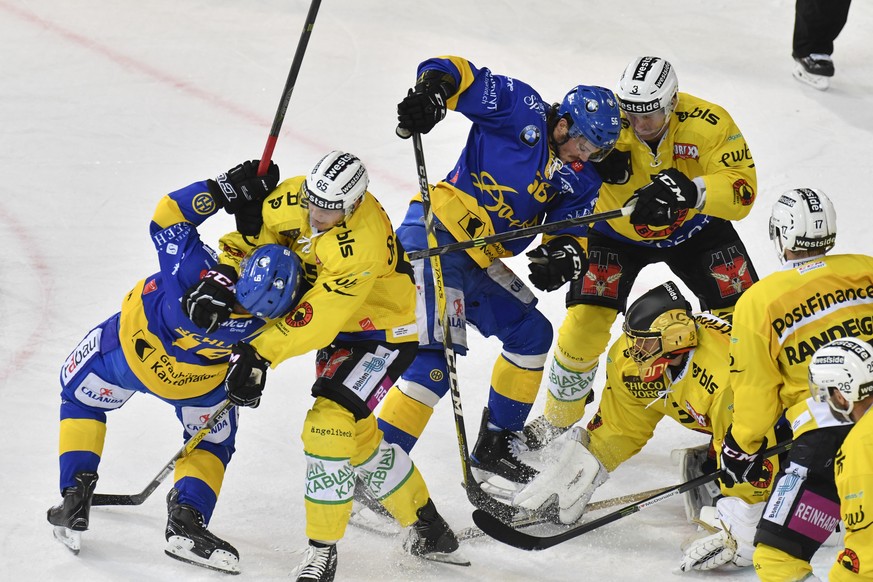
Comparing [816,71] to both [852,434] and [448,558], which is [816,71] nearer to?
[448,558]

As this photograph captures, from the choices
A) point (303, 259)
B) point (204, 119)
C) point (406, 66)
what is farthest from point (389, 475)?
point (406, 66)

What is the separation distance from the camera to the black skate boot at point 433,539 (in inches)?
157

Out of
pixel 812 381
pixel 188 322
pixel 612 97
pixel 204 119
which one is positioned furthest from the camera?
pixel 204 119

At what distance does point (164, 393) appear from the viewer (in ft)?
12.7

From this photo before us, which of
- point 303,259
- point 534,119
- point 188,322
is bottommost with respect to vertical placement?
point 188,322

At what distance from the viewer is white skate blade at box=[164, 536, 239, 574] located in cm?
384

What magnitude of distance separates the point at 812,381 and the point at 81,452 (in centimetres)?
225

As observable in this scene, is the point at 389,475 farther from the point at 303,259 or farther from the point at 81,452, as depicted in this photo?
the point at 81,452

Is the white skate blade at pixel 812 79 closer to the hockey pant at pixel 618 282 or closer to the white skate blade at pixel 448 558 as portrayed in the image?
the hockey pant at pixel 618 282

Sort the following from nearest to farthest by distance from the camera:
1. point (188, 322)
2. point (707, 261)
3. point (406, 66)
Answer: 1. point (188, 322)
2. point (707, 261)
3. point (406, 66)

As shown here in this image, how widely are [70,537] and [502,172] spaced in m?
1.90

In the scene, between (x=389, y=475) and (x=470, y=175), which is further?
(x=470, y=175)

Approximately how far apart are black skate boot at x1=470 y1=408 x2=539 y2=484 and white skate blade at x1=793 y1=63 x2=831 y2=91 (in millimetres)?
3563

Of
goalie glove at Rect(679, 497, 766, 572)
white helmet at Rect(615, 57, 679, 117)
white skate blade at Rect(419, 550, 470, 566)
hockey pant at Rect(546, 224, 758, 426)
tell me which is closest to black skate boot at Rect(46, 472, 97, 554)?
white skate blade at Rect(419, 550, 470, 566)
